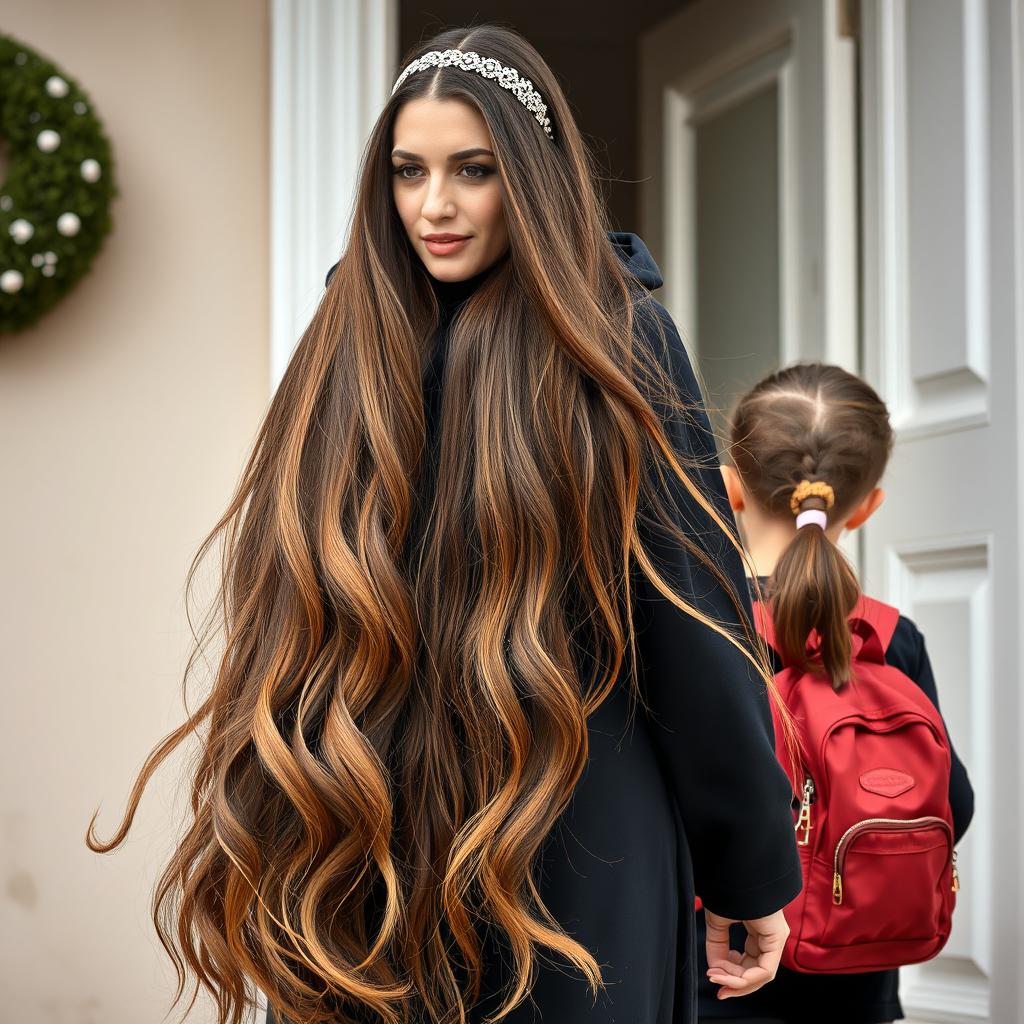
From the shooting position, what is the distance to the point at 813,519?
1.63 meters

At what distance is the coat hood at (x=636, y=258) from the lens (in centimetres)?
126

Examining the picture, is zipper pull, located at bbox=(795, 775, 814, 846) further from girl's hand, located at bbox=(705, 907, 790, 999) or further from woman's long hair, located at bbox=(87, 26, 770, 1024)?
woman's long hair, located at bbox=(87, 26, 770, 1024)

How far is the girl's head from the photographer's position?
62.7 inches

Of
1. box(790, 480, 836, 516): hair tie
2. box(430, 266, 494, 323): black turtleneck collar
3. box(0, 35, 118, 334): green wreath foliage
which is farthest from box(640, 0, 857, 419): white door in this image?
box(430, 266, 494, 323): black turtleneck collar

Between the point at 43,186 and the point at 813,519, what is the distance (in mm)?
1319

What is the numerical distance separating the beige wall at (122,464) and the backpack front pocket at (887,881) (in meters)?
1.11

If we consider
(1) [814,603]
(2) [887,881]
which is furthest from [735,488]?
(2) [887,881]

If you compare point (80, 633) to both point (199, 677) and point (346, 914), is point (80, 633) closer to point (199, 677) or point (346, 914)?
point (199, 677)

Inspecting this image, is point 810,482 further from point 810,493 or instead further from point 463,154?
point 463,154

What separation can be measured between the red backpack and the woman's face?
2.06ft

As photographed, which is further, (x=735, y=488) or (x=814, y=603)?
(x=735, y=488)

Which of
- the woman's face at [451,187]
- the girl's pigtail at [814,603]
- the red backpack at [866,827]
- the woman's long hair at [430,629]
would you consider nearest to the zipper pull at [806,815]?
the red backpack at [866,827]

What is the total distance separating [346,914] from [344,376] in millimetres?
461

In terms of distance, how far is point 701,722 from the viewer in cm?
117
